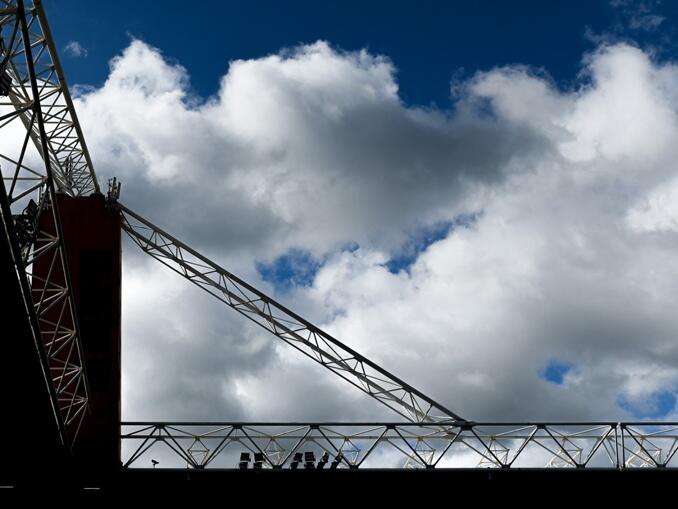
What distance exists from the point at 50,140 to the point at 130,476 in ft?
44.7

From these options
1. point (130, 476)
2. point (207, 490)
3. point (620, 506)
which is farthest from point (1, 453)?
point (620, 506)

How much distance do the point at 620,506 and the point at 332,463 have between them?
1102 cm

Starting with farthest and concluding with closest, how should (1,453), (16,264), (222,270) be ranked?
(222,270)
(1,453)
(16,264)

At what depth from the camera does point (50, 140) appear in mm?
33938

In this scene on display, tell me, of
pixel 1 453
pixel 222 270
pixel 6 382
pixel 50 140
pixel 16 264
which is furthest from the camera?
pixel 222 270

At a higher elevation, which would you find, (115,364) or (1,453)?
(115,364)

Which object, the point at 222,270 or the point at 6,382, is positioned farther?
the point at 222,270

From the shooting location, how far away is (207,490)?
99.5 ft

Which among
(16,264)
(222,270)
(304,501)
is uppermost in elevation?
(222,270)

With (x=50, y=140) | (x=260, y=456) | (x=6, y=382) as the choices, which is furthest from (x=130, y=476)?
(x=50, y=140)

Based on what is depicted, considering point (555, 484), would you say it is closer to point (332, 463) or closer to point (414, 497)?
point (414, 497)

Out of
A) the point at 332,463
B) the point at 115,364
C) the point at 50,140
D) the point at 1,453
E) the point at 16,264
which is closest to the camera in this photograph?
the point at 16,264

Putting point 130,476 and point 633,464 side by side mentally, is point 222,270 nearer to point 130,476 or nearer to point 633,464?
point 130,476

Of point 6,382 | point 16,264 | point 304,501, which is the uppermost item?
point 16,264
